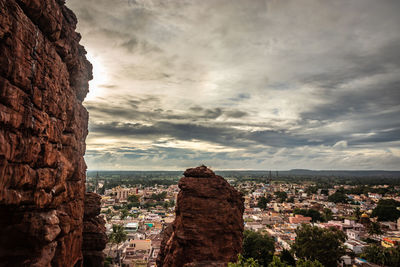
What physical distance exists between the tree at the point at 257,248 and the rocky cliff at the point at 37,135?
122 ft

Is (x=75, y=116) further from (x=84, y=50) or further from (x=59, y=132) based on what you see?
(x=84, y=50)

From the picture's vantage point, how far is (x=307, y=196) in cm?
17325

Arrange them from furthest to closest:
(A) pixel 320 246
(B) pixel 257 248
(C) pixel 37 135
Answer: (B) pixel 257 248 < (A) pixel 320 246 < (C) pixel 37 135

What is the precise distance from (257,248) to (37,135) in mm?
46480

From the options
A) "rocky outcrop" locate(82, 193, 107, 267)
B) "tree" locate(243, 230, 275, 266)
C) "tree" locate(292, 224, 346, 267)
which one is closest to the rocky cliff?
"rocky outcrop" locate(82, 193, 107, 267)

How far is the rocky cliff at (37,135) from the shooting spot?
11664 millimetres

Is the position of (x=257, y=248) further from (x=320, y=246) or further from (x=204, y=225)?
(x=204, y=225)

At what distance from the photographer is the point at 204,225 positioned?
21781 millimetres

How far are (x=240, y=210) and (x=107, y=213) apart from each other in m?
103

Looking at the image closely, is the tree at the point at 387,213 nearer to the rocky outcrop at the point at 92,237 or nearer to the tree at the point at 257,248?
the tree at the point at 257,248

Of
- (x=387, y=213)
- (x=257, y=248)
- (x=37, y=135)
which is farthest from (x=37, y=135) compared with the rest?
(x=387, y=213)

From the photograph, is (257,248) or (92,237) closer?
(92,237)

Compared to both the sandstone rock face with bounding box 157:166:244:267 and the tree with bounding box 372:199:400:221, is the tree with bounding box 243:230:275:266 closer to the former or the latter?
the sandstone rock face with bounding box 157:166:244:267

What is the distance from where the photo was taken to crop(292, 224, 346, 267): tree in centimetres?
4450
